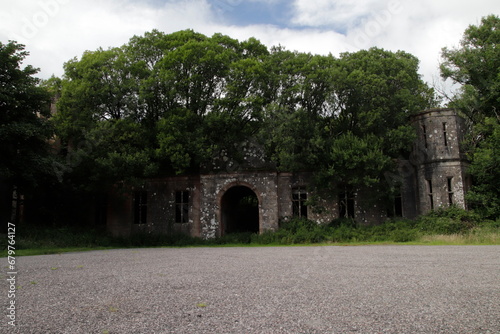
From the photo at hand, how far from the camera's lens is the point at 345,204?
23.1 meters

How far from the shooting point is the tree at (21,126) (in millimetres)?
17438

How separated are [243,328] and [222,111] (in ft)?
62.6

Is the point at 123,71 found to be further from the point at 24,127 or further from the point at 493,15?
the point at 493,15

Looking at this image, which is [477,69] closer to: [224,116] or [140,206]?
[224,116]

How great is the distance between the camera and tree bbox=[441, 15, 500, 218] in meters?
20.9

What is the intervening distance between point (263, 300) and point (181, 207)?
19.0 meters

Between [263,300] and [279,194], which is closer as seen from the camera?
[263,300]

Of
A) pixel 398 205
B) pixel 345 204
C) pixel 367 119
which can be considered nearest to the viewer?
pixel 367 119

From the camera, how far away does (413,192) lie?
23.6 metres

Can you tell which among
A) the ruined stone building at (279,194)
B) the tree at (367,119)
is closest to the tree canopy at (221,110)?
the tree at (367,119)

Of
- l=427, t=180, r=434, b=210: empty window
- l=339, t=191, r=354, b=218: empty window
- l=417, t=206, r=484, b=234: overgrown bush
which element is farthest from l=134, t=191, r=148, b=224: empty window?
l=427, t=180, r=434, b=210: empty window

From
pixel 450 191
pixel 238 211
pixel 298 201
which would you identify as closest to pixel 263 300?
pixel 298 201

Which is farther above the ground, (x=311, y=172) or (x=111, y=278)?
(x=311, y=172)

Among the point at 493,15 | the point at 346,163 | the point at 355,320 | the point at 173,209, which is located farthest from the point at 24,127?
the point at 493,15
